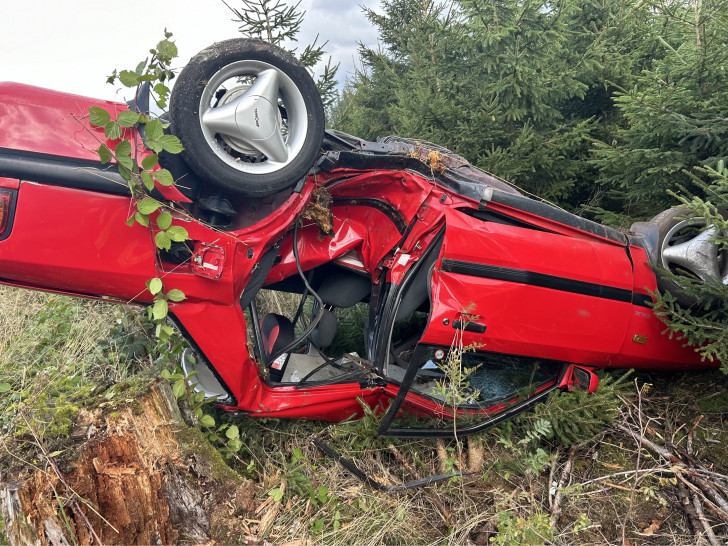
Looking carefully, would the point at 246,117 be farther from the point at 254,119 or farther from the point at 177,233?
the point at 177,233

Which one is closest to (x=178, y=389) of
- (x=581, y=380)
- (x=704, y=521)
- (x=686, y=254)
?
(x=581, y=380)

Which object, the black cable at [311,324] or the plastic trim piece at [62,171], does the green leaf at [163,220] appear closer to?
the plastic trim piece at [62,171]

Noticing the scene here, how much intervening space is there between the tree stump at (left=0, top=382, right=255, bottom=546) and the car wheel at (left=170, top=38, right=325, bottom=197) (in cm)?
105

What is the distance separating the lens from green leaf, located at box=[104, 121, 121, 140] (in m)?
1.78

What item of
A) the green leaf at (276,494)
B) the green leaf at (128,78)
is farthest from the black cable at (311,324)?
the green leaf at (128,78)

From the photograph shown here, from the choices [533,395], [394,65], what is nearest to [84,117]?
[533,395]

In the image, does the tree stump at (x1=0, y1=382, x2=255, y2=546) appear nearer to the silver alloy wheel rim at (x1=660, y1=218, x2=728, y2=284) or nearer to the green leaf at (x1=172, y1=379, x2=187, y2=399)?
the green leaf at (x1=172, y1=379, x2=187, y2=399)

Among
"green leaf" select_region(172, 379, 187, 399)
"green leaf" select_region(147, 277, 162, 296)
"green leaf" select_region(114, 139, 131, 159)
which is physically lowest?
"green leaf" select_region(172, 379, 187, 399)

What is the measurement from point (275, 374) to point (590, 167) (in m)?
3.58

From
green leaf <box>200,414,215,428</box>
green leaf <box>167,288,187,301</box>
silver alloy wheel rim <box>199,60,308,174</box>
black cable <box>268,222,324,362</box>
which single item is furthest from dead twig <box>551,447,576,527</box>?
silver alloy wheel rim <box>199,60,308,174</box>

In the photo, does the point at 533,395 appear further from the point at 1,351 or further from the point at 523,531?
the point at 1,351

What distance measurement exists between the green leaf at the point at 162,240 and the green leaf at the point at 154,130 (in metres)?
0.39

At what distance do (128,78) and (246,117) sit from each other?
0.48 m

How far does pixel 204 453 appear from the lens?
6.64 feet
